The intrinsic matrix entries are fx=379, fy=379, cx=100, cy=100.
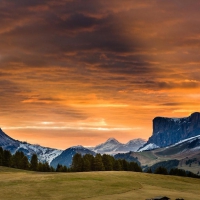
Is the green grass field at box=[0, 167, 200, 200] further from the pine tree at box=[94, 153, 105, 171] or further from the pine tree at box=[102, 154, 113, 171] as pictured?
the pine tree at box=[102, 154, 113, 171]

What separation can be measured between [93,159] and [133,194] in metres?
112

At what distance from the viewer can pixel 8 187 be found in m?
90.6

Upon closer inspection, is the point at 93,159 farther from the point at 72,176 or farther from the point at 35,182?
the point at 35,182

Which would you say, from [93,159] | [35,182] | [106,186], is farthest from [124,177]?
[93,159]

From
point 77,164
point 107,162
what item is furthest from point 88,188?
point 107,162

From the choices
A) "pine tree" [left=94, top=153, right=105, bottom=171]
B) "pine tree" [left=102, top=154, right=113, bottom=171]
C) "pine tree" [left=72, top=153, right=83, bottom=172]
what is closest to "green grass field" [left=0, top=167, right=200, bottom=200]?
"pine tree" [left=94, top=153, right=105, bottom=171]

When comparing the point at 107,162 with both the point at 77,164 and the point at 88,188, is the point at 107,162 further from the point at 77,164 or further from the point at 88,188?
the point at 88,188

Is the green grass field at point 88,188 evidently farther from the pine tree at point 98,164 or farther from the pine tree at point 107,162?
the pine tree at point 107,162

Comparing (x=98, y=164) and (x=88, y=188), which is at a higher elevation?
(x=98, y=164)

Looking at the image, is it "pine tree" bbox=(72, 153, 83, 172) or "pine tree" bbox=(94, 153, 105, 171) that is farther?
"pine tree" bbox=(72, 153, 83, 172)

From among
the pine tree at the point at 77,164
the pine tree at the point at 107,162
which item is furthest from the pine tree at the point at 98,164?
the pine tree at the point at 77,164

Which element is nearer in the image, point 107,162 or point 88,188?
point 88,188

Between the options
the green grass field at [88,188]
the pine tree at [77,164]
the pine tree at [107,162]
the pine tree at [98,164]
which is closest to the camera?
the green grass field at [88,188]

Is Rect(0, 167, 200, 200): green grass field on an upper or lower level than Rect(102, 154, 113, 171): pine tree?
lower
